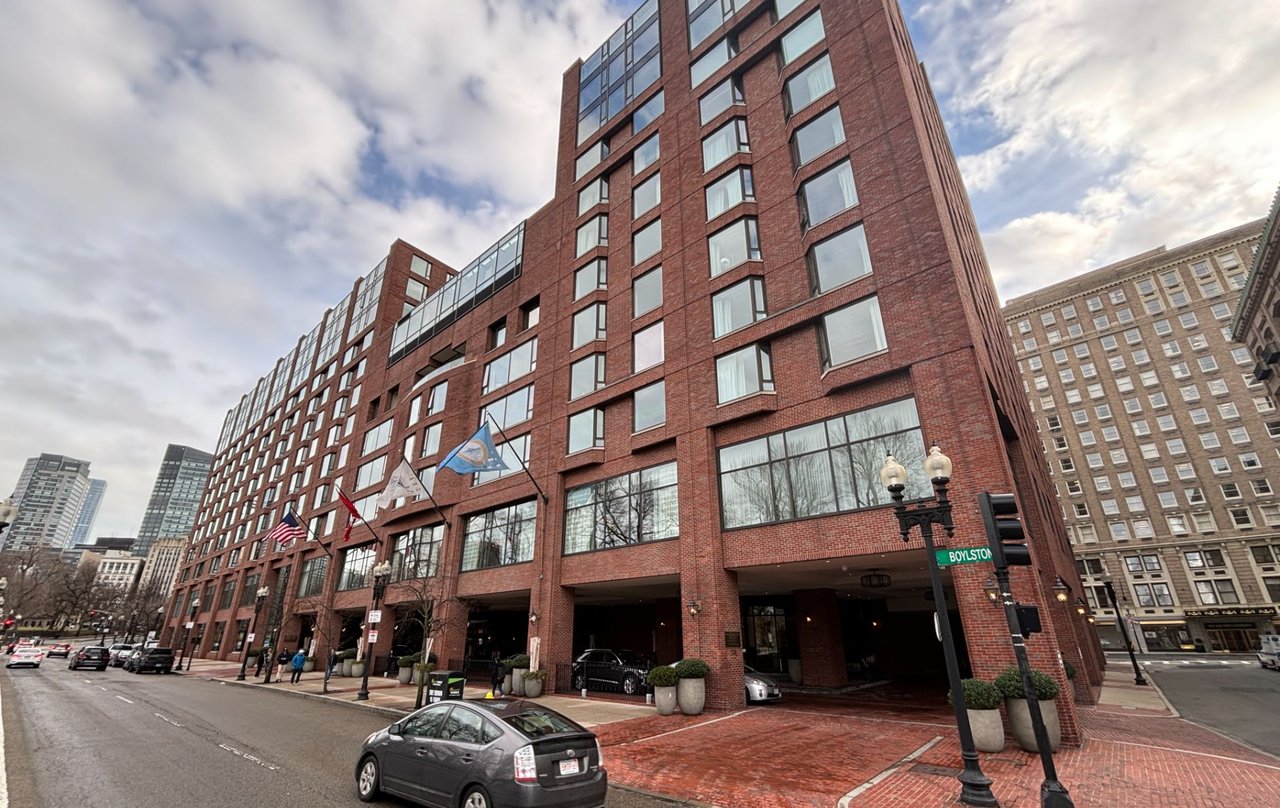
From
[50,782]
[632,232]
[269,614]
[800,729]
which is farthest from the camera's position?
[269,614]

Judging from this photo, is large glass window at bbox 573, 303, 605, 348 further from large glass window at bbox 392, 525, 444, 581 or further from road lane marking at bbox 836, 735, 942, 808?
road lane marking at bbox 836, 735, 942, 808

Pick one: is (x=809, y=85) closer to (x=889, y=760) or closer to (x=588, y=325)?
(x=588, y=325)

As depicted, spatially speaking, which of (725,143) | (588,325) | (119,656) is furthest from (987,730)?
(119,656)

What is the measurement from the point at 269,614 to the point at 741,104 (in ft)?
169

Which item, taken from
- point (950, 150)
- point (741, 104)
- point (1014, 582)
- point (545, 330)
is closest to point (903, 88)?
point (741, 104)

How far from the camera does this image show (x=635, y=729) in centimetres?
1470

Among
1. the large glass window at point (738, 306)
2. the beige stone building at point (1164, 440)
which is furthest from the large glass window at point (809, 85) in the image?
the beige stone building at point (1164, 440)

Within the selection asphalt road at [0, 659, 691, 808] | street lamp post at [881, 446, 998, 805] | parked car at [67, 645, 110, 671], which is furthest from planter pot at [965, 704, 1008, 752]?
parked car at [67, 645, 110, 671]

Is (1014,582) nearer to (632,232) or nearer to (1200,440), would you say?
(632,232)

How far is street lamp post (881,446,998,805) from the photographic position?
798 centimetres

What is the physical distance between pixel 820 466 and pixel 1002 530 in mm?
Answer: 8876

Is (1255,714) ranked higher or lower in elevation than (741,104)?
lower

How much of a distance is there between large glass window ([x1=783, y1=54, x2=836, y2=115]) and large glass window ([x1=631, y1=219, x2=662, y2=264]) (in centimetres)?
735

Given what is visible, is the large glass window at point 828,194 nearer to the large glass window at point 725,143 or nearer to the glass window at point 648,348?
the large glass window at point 725,143
